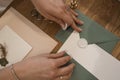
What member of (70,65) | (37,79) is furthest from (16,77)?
(70,65)

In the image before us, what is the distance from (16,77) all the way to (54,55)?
0.51 feet

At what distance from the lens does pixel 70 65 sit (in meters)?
0.79

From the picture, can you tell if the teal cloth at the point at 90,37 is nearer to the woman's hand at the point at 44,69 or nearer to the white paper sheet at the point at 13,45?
the woman's hand at the point at 44,69

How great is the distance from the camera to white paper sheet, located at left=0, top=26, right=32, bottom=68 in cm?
86

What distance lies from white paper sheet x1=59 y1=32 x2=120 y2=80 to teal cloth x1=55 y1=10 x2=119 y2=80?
15 mm

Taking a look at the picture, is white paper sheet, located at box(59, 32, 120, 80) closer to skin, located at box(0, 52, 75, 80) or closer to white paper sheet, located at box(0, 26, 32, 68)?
skin, located at box(0, 52, 75, 80)

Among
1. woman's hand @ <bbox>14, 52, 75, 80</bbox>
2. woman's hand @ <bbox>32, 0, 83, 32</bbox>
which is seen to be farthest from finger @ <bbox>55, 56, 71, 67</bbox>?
woman's hand @ <bbox>32, 0, 83, 32</bbox>

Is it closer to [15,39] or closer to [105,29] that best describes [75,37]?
[105,29]

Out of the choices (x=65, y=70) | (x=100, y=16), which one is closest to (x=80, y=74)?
(x=65, y=70)

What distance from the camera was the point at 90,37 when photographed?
0.82 meters

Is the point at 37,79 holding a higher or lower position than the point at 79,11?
lower

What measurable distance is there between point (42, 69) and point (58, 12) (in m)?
0.22

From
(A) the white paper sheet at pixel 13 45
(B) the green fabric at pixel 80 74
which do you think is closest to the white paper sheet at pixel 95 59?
(B) the green fabric at pixel 80 74

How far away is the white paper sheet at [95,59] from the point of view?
78 cm
